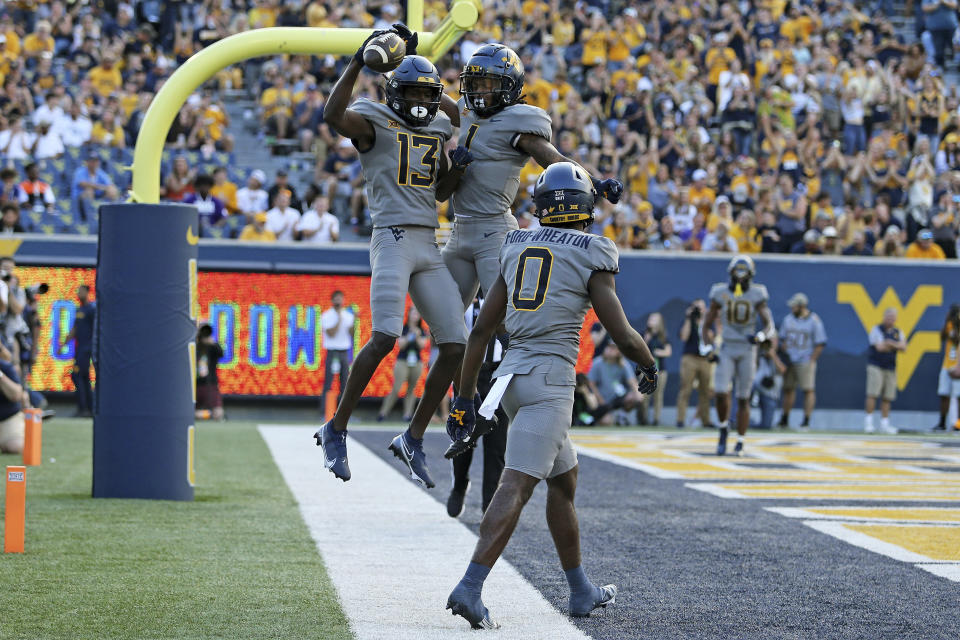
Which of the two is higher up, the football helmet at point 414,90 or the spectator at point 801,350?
the football helmet at point 414,90

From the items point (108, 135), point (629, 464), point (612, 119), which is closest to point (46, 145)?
point (108, 135)

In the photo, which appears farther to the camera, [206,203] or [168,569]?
[206,203]

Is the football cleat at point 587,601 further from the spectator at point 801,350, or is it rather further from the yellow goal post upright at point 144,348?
the spectator at point 801,350

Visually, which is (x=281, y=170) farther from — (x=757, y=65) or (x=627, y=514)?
(x=627, y=514)

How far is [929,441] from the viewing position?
1834 cm

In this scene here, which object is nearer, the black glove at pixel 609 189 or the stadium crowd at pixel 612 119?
the black glove at pixel 609 189

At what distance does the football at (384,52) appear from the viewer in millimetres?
6602

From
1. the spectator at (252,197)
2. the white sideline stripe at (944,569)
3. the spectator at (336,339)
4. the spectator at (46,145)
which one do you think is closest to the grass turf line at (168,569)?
the white sideline stripe at (944,569)

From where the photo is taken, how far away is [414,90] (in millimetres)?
7000

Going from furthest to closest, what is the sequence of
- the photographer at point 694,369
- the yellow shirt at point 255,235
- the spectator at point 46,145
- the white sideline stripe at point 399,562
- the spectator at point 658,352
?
the spectator at point 658,352, the photographer at point 694,369, the yellow shirt at point 255,235, the spectator at point 46,145, the white sideline stripe at point 399,562

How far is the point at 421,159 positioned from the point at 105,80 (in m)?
14.9

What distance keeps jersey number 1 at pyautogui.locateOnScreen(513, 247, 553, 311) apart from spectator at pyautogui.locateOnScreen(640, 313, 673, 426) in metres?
14.3

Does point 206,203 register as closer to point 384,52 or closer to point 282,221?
point 282,221

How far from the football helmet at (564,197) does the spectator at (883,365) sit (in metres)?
15.8
